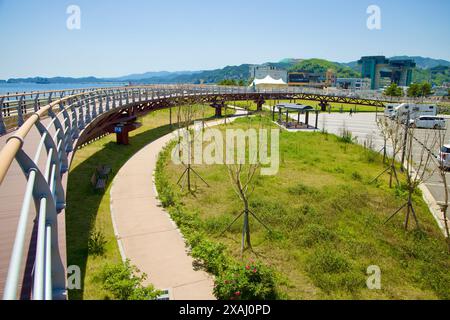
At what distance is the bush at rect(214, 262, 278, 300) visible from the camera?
7.15 m

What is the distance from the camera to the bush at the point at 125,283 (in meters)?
6.96

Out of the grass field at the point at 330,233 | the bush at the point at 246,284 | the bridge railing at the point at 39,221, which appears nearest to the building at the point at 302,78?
the grass field at the point at 330,233

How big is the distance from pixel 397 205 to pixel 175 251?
9.57 meters

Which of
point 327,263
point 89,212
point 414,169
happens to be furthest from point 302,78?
point 327,263

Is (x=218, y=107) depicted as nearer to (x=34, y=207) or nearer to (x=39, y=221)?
(x=34, y=207)

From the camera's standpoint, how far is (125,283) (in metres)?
7.22

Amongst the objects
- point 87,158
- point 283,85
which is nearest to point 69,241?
point 87,158

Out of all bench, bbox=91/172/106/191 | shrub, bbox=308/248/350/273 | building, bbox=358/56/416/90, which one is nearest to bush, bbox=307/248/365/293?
Result: shrub, bbox=308/248/350/273

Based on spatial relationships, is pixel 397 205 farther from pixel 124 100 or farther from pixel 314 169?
pixel 124 100

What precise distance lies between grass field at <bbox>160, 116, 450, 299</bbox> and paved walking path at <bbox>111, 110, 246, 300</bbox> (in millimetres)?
1210

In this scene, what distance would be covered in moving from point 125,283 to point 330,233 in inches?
256

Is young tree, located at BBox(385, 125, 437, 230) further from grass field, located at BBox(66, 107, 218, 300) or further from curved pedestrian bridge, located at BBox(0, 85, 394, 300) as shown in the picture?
curved pedestrian bridge, located at BBox(0, 85, 394, 300)

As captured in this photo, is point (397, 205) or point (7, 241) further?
point (397, 205)
